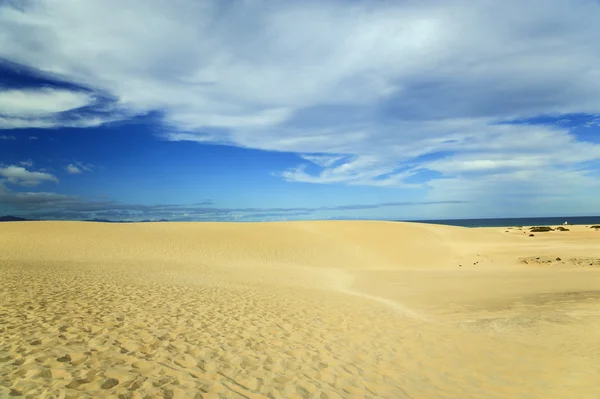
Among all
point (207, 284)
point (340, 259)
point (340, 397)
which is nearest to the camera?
point (340, 397)

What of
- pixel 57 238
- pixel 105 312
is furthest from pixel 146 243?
pixel 105 312

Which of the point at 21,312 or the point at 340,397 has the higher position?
the point at 21,312

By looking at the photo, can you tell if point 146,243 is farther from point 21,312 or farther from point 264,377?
point 264,377

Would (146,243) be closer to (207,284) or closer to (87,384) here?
(207,284)

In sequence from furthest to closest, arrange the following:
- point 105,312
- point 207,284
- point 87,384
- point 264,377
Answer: point 207,284 → point 105,312 → point 264,377 → point 87,384

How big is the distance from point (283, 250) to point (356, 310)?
21534mm

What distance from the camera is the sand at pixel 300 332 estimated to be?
7258 millimetres

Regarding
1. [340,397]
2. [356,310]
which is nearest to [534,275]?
[356,310]

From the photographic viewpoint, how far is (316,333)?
444 inches

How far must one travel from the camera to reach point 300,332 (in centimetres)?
1124

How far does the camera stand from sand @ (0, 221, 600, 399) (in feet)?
23.8

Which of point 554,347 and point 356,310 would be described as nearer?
point 554,347

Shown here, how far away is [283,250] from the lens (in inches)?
1423

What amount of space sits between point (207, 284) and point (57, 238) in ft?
77.7
